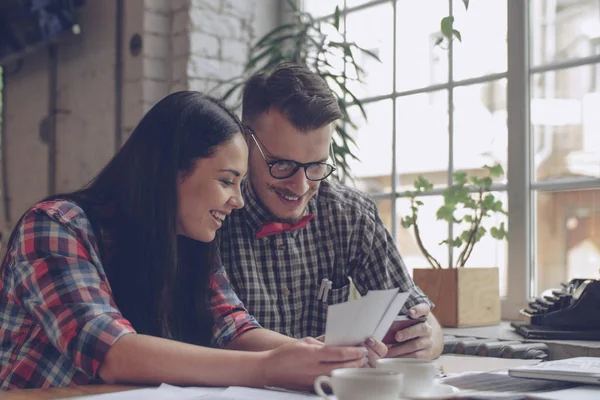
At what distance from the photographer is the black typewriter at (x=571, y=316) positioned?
1.96 metres

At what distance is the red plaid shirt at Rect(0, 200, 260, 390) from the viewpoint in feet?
4.10

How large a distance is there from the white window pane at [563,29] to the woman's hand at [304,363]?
5.27 feet

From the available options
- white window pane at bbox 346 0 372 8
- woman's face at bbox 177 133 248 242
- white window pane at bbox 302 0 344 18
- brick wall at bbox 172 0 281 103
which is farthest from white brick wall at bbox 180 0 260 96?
woman's face at bbox 177 133 248 242

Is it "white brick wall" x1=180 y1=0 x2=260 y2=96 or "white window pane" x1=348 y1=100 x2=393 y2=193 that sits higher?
"white brick wall" x1=180 y1=0 x2=260 y2=96

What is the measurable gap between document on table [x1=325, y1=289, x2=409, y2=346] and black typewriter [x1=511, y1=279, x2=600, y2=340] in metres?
0.85

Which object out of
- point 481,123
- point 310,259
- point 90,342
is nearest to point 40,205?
point 90,342

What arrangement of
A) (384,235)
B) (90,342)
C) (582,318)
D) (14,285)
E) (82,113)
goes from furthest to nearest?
1. (82,113)
2. (384,235)
3. (582,318)
4. (14,285)
5. (90,342)

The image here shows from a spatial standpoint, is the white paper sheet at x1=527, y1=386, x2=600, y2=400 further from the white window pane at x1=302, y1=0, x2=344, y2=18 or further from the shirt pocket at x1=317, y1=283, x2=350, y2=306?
the white window pane at x1=302, y1=0, x2=344, y2=18

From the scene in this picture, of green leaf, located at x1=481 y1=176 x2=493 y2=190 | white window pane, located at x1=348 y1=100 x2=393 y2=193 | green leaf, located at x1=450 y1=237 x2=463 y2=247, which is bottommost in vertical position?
green leaf, located at x1=450 y1=237 x2=463 y2=247

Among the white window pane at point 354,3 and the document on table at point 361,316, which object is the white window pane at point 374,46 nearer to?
the white window pane at point 354,3

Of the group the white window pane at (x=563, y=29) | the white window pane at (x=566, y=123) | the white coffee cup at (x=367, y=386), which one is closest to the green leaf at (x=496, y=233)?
the white window pane at (x=566, y=123)

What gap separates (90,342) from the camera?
1.24 meters

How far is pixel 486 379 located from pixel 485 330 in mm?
998

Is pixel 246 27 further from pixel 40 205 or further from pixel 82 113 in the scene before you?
pixel 40 205
